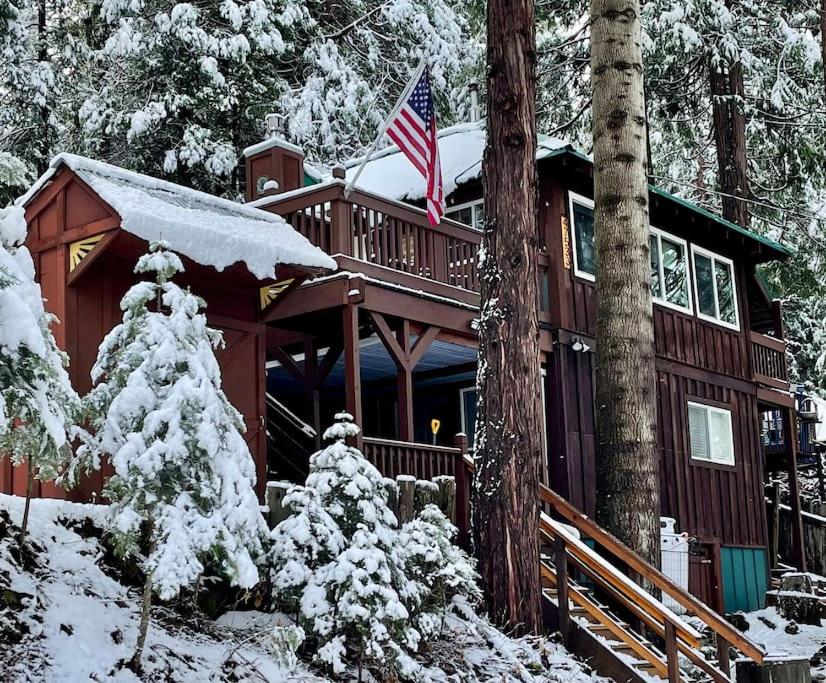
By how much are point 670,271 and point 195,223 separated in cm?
1058

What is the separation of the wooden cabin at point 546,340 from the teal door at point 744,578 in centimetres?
4

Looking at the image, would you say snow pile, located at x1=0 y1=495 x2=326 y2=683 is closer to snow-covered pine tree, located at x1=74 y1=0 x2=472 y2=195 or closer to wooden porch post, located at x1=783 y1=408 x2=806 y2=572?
snow-covered pine tree, located at x1=74 y1=0 x2=472 y2=195

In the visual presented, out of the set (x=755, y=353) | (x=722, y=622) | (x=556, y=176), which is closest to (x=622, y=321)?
(x=722, y=622)

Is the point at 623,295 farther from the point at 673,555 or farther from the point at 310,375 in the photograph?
the point at 310,375

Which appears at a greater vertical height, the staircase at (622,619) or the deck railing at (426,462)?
the deck railing at (426,462)

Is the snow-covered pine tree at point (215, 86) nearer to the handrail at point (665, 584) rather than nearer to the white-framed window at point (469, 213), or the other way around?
the white-framed window at point (469, 213)

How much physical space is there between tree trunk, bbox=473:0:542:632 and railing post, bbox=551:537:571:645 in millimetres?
247

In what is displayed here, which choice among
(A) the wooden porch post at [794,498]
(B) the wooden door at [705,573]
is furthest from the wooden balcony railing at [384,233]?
(A) the wooden porch post at [794,498]

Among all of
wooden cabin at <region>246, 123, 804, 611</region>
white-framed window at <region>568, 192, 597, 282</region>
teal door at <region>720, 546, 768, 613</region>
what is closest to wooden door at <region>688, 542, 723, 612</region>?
wooden cabin at <region>246, 123, 804, 611</region>

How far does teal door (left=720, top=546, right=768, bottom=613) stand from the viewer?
19.9 metres

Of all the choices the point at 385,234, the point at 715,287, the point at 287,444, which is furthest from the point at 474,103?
the point at 287,444

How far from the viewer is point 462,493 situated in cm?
1288

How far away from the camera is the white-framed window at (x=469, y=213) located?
18.1m

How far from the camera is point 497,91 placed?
464 inches
